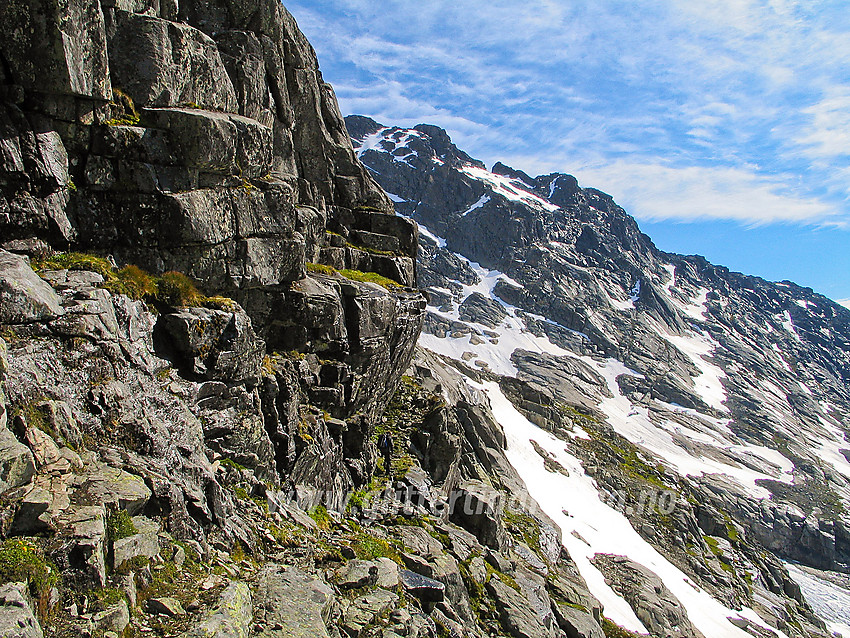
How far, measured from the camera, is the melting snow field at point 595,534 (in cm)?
3756

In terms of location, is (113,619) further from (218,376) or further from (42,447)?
(218,376)

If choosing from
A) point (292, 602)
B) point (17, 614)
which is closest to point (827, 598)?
point (292, 602)

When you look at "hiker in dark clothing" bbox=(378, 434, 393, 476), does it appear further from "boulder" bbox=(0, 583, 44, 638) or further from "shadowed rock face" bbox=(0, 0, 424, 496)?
"boulder" bbox=(0, 583, 44, 638)

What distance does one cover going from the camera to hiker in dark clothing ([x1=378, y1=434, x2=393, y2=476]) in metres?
24.5

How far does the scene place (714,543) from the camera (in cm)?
6469

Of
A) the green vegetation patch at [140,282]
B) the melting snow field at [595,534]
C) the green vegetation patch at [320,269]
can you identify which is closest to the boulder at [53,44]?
the green vegetation patch at [140,282]

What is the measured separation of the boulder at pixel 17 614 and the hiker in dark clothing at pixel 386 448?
18.8 metres

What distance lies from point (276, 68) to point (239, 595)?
27745mm

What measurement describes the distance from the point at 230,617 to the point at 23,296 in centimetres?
863

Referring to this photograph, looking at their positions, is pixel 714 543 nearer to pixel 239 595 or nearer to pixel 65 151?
pixel 239 595

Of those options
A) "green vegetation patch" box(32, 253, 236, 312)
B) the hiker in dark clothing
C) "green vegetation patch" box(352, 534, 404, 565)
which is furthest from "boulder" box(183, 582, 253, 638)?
the hiker in dark clothing

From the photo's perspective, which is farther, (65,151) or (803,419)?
(803,419)

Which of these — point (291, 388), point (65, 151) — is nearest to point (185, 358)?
point (291, 388)

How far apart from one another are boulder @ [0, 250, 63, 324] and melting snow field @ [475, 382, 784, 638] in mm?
36795
